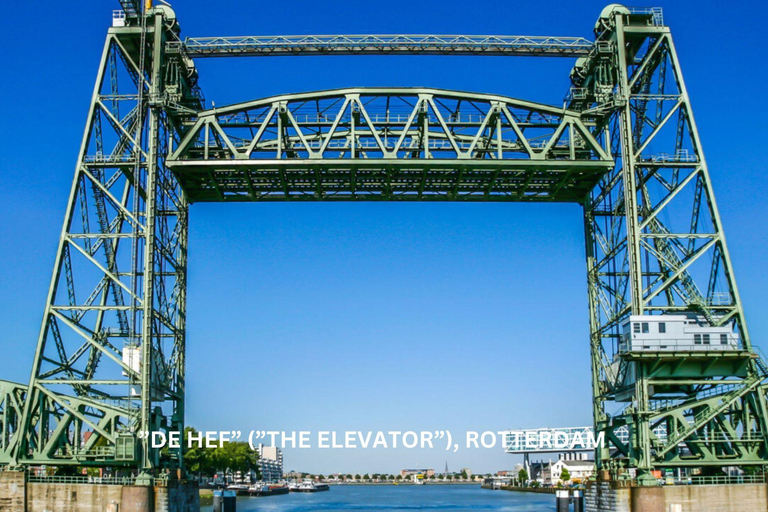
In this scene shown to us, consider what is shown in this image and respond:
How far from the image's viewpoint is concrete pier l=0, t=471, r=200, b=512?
106 feet

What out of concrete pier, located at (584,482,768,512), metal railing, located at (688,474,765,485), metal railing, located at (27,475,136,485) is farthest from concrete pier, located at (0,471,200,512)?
metal railing, located at (688,474,765,485)

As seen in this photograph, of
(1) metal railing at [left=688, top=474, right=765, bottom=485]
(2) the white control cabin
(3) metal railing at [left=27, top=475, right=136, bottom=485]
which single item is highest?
(2) the white control cabin

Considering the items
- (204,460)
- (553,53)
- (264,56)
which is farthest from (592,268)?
(204,460)

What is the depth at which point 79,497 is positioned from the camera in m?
32.6

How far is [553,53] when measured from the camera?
38.1 m

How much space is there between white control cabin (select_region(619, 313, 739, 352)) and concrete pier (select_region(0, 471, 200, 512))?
1841 cm

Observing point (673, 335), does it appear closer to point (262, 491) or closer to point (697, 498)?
point (697, 498)

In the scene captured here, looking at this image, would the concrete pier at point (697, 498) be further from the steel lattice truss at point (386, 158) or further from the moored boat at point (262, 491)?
the moored boat at point (262, 491)

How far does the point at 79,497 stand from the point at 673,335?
899 inches

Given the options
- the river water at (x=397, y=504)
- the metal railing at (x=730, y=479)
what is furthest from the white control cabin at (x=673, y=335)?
the river water at (x=397, y=504)

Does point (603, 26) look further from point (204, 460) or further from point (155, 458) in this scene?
point (204, 460)

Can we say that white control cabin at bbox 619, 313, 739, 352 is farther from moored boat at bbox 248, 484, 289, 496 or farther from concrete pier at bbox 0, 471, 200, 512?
moored boat at bbox 248, 484, 289, 496

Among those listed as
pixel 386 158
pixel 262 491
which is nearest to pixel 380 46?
pixel 386 158

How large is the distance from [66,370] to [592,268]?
73.7ft
